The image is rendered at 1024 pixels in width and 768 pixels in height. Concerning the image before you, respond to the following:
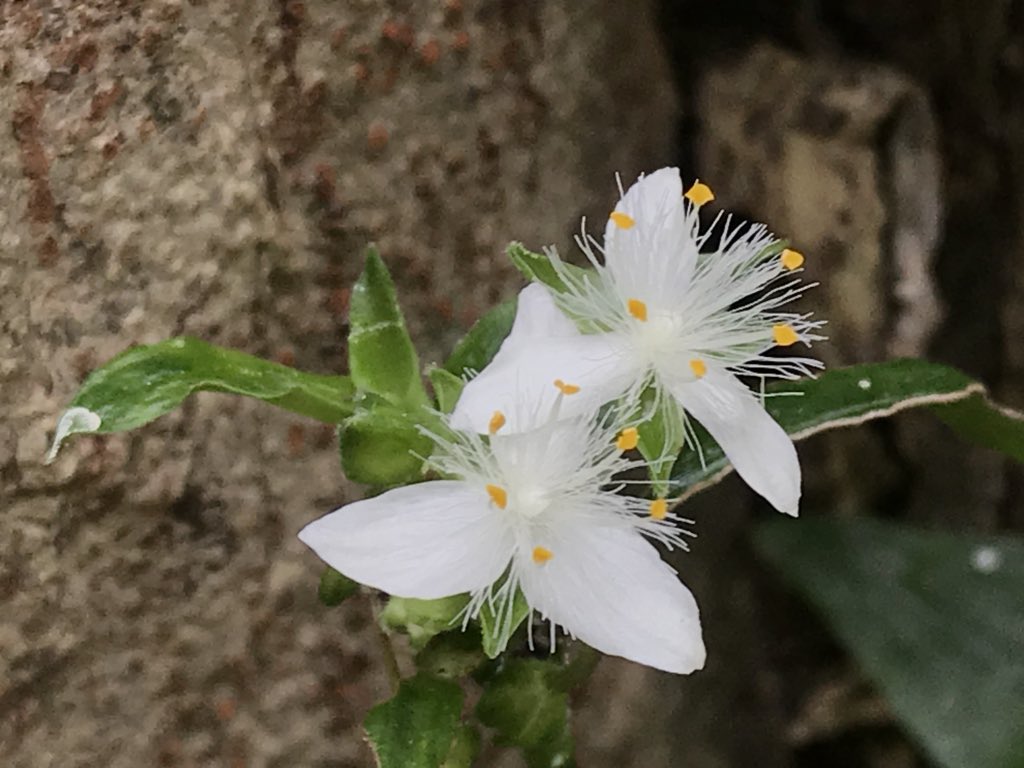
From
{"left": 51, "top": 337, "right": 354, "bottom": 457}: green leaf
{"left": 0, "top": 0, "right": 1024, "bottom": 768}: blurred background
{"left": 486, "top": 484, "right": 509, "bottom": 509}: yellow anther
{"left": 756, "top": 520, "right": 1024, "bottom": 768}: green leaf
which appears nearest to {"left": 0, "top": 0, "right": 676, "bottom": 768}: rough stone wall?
{"left": 0, "top": 0, "right": 1024, "bottom": 768}: blurred background

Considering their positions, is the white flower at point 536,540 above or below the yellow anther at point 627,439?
below

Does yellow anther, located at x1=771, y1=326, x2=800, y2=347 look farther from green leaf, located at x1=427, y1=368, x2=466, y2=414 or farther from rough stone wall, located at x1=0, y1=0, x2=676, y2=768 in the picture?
rough stone wall, located at x1=0, y1=0, x2=676, y2=768

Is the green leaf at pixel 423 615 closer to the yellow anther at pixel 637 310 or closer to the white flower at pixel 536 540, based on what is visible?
the white flower at pixel 536 540

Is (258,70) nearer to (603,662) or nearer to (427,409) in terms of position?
(427,409)

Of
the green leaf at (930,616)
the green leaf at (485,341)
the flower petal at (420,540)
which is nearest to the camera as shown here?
the flower petal at (420,540)

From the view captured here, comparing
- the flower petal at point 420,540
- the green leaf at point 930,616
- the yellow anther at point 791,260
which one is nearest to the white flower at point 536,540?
the flower petal at point 420,540

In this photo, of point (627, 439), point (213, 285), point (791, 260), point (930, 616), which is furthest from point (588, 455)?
point (930, 616)

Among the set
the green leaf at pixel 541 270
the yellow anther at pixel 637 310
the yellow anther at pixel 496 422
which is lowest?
the yellow anther at pixel 496 422
